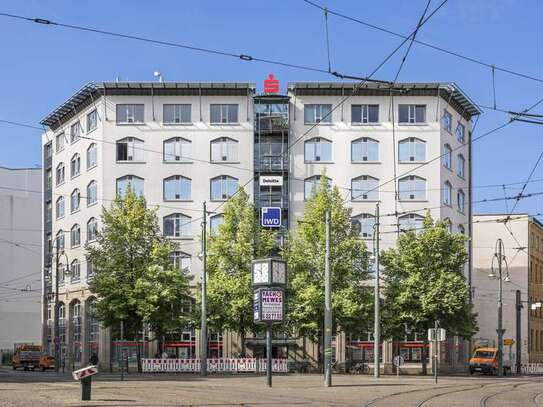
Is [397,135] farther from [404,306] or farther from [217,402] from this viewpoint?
[217,402]

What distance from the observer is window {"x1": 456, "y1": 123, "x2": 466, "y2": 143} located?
82.1 m

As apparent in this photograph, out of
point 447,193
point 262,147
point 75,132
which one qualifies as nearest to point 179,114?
point 262,147

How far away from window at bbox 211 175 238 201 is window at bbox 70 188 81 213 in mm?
12621

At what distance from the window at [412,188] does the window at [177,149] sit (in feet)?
56.9

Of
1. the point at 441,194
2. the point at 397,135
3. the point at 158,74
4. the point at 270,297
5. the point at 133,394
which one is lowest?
the point at 133,394

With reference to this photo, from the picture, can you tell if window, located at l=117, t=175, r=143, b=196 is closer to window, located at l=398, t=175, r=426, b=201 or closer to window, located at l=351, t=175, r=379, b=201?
window, located at l=351, t=175, r=379, b=201

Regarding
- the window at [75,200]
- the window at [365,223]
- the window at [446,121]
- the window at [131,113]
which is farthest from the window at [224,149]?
the window at [446,121]

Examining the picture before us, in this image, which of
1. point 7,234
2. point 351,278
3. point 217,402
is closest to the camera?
point 217,402

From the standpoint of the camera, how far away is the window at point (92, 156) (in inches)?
3100

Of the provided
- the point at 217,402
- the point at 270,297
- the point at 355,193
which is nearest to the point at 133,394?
the point at 217,402

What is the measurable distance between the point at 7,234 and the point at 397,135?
45.5 m

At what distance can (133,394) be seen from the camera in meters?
30.7

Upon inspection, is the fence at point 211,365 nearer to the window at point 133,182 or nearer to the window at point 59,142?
the window at point 133,182

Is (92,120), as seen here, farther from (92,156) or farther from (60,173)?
(60,173)
